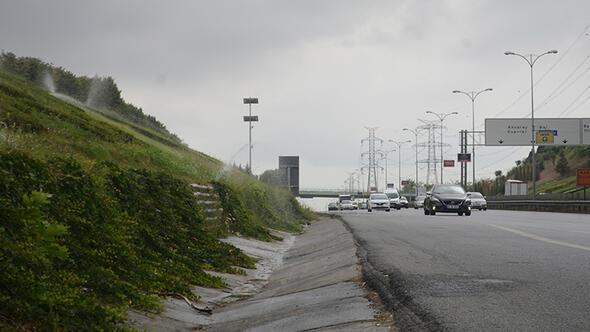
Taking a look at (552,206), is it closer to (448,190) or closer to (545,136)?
(448,190)

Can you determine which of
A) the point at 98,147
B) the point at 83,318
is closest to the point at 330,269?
the point at 83,318

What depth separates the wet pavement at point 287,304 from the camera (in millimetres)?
6809

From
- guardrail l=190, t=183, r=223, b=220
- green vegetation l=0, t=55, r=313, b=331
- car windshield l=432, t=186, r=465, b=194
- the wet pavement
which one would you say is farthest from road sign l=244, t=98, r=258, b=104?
the wet pavement

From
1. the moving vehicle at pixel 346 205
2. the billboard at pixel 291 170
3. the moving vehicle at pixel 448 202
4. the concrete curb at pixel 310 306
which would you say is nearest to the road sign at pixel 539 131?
the moving vehicle at pixel 346 205

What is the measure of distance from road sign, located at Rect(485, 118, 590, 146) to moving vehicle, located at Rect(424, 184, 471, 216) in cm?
3271

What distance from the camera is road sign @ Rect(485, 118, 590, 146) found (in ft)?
218

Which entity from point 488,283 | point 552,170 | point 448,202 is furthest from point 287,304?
point 552,170

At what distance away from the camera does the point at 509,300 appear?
6445 mm

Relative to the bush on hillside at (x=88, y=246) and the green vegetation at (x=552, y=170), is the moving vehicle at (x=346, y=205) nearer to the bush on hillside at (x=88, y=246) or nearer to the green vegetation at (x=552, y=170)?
the green vegetation at (x=552, y=170)

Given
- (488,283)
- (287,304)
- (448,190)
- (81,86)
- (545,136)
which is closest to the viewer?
(488,283)

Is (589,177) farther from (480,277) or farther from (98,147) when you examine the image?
(480,277)

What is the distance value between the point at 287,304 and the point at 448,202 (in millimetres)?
28891

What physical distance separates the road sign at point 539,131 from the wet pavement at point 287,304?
57.9m

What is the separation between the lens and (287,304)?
8453mm
